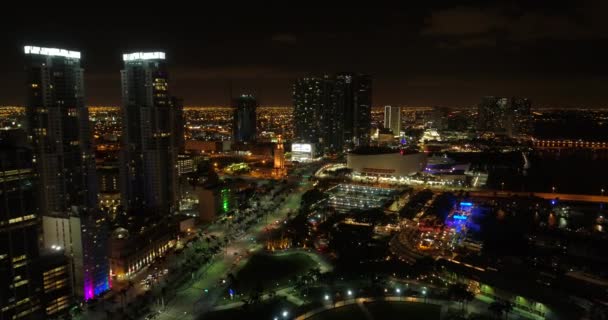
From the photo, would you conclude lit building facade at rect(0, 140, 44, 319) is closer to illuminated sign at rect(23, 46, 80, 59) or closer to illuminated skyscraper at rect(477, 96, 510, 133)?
illuminated sign at rect(23, 46, 80, 59)

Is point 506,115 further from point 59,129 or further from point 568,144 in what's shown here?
point 59,129

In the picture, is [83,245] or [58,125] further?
[58,125]

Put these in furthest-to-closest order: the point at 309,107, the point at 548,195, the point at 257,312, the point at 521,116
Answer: the point at 521,116, the point at 309,107, the point at 548,195, the point at 257,312

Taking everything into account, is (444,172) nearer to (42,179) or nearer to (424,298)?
(424,298)

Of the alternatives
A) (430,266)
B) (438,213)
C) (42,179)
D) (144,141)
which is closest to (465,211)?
(438,213)

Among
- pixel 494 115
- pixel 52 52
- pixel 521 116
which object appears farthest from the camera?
pixel 494 115

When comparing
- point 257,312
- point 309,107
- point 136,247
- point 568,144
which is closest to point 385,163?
point 309,107

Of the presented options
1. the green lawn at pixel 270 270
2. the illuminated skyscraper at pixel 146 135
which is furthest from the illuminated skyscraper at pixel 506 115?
the green lawn at pixel 270 270
